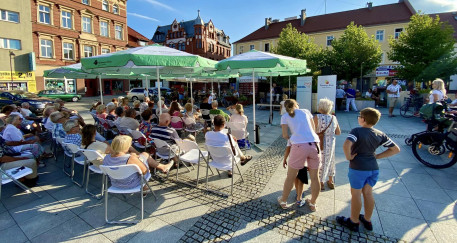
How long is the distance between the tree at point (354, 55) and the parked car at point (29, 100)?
70.9 ft

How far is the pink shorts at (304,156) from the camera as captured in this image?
290 cm

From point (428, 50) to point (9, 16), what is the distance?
35282 mm

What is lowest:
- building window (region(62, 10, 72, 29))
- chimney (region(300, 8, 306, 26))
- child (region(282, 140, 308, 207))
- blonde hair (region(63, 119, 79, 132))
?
child (region(282, 140, 308, 207))

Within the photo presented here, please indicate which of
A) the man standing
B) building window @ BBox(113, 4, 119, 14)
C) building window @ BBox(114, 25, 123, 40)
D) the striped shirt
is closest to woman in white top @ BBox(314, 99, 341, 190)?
the striped shirt

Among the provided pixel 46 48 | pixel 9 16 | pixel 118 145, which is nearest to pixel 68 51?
pixel 46 48

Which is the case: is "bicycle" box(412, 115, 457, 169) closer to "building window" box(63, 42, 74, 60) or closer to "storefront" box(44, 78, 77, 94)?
"storefront" box(44, 78, 77, 94)

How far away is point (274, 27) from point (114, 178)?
41.9m

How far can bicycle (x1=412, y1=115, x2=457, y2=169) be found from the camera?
14.3 ft

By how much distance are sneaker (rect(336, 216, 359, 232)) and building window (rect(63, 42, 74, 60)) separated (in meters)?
32.1

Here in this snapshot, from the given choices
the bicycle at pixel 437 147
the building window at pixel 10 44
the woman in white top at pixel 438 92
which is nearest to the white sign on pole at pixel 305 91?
the woman in white top at pixel 438 92

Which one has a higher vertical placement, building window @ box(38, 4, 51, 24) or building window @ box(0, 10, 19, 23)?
building window @ box(38, 4, 51, 24)

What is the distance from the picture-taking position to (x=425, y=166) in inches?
182

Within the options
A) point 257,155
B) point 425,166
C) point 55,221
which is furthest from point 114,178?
point 425,166

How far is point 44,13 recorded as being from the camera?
24875 mm
